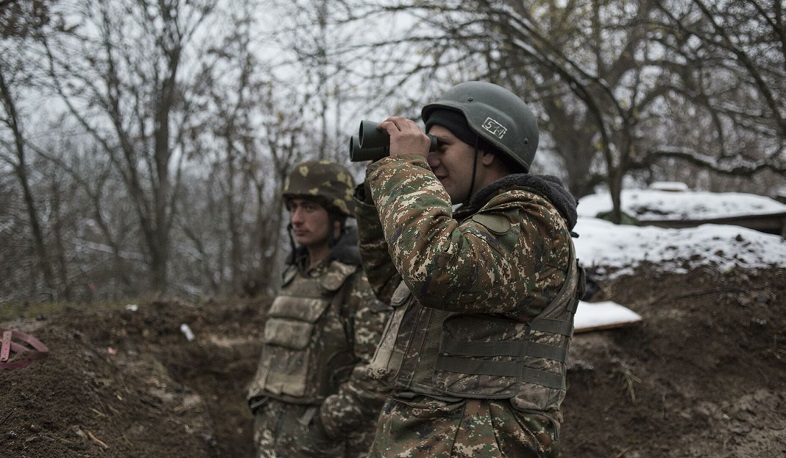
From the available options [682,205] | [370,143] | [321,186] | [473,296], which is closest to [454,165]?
[370,143]

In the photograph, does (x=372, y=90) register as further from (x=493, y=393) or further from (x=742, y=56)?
(x=493, y=393)

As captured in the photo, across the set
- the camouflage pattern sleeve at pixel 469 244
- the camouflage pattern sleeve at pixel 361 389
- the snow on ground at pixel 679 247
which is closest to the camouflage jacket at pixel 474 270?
the camouflage pattern sleeve at pixel 469 244

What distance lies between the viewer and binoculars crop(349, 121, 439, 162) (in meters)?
1.86

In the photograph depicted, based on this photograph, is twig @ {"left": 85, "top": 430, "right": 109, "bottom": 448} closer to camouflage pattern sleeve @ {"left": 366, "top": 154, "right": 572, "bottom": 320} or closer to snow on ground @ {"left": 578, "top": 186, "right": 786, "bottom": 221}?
camouflage pattern sleeve @ {"left": 366, "top": 154, "right": 572, "bottom": 320}

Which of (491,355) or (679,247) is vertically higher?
(491,355)

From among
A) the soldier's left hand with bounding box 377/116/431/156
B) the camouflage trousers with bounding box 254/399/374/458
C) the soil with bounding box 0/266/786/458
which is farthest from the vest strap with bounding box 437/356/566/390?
the soil with bounding box 0/266/786/458

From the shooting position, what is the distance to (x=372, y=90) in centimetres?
706

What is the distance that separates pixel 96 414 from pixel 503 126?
2.27m

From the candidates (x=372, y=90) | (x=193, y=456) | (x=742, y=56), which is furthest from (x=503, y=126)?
(x=372, y=90)

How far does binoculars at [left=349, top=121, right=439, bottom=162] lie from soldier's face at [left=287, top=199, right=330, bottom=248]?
156 cm

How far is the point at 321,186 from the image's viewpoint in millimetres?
3453

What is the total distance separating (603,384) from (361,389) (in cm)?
177

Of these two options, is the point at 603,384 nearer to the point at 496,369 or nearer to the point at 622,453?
the point at 622,453

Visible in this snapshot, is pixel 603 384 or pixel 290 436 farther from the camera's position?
pixel 603 384
